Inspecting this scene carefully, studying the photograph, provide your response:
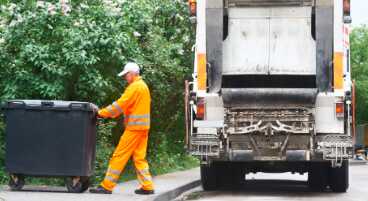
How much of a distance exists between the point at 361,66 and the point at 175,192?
4162cm

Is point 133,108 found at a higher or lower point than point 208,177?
higher

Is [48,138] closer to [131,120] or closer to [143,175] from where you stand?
[131,120]

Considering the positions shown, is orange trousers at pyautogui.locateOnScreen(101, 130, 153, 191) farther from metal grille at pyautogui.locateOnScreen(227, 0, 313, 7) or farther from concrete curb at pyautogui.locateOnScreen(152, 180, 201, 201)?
metal grille at pyautogui.locateOnScreen(227, 0, 313, 7)

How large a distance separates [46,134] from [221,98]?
9.12 feet

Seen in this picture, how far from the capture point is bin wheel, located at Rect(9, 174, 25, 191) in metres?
10.8

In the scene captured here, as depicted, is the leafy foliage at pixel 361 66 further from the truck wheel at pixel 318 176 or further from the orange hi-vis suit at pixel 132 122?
the orange hi-vis suit at pixel 132 122

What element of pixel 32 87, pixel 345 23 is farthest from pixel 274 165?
pixel 32 87

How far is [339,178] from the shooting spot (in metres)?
13.4

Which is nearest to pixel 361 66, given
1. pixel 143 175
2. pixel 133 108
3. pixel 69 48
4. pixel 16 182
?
pixel 69 48

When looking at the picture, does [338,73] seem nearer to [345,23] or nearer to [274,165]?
[345,23]

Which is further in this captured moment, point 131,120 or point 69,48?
point 69,48

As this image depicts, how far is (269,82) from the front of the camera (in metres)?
12.9

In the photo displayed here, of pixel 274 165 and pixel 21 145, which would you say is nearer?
pixel 21 145

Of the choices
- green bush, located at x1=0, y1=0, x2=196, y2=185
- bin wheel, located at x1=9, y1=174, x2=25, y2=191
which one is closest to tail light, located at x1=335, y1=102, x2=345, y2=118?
green bush, located at x1=0, y1=0, x2=196, y2=185
